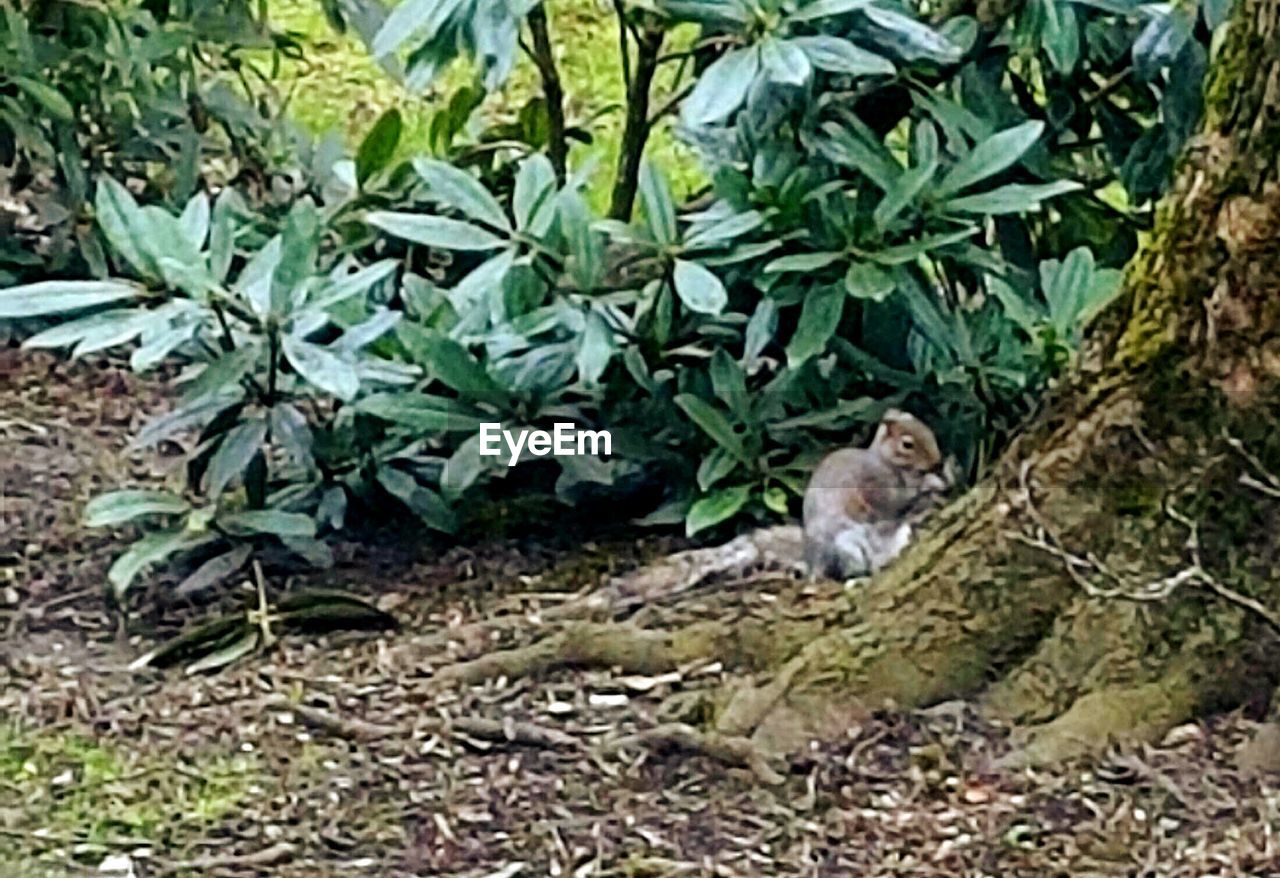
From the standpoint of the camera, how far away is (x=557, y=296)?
4215 millimetres

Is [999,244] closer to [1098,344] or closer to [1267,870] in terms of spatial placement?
[1098,344]

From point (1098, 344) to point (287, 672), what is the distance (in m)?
1.35

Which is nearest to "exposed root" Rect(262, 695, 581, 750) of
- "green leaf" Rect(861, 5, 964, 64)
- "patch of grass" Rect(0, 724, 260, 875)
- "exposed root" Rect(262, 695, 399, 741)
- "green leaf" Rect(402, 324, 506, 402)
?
"exposed root" Rect(262, 695, 399, 741)

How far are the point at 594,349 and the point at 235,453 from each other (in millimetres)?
614

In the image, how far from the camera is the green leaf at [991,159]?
405 centimetres

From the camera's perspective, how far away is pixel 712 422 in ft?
14.0

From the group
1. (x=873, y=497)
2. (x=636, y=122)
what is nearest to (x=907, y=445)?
(x=873, y=497)

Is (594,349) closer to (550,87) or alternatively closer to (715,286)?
(715,286)

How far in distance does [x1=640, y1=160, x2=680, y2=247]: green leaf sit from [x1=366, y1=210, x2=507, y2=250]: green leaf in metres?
0.25

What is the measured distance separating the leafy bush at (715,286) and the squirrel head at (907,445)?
0.15 m

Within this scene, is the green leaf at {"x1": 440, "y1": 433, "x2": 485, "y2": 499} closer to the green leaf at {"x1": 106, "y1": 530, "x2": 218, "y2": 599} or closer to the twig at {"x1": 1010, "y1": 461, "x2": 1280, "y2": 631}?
the green leaf at {"x1": 106, "y1": 530, "x2": 218, "y2": 599}

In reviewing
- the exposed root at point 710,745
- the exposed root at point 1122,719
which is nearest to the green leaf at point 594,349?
the exposed root at point 710,745

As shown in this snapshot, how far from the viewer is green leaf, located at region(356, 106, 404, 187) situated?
4.71m

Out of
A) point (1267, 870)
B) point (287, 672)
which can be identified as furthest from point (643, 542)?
point (1267, 870)
